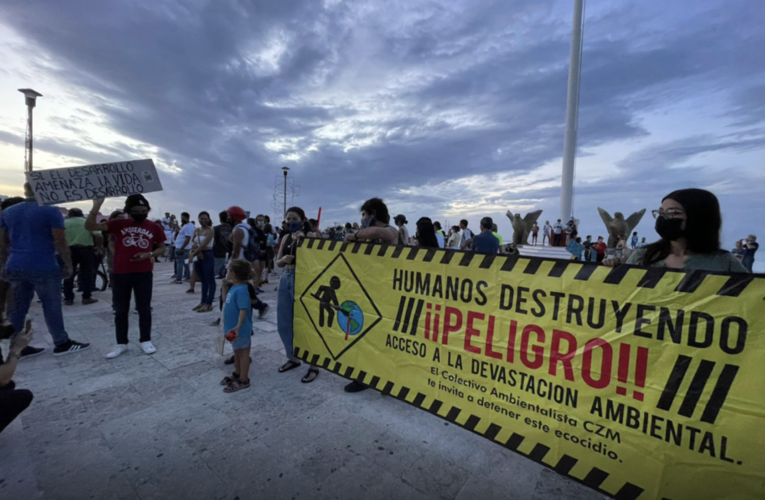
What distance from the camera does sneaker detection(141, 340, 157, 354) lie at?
14.0ft

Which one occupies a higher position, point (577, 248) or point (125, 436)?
point (577, 248)

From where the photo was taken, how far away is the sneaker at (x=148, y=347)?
428 cm

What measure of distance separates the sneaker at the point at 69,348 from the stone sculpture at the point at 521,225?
69.5 feet

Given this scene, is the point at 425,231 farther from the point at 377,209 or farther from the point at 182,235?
the point at 182,235

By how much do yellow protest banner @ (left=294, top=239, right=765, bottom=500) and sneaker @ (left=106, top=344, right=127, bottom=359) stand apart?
359cm

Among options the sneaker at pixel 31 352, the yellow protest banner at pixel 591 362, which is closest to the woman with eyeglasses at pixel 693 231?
the yellow protest banner at pixel 591 362

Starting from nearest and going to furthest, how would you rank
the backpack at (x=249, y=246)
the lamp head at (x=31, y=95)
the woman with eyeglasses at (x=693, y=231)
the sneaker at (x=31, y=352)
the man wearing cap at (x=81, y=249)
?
the woman with eyeglasses at (x=693, y=231) < the sneaker at (x=31, y=352) < the backpack at (x=249, y=246) < the man wearing cap at (x=81, y=249) < the lamp head at (x=31, y=95)

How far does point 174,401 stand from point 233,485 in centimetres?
146

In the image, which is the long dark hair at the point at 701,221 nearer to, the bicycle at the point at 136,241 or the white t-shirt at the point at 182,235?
the bicycle at the point at 136,241

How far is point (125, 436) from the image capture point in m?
2.59

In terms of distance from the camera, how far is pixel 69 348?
169 inches

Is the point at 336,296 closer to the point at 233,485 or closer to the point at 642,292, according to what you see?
the point at 233,485

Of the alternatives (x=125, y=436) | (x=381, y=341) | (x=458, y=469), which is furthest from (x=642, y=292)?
(x=125, y=436)

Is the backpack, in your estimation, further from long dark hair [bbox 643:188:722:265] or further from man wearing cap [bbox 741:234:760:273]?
man wearing cap [bbox 741:234:760:273]
